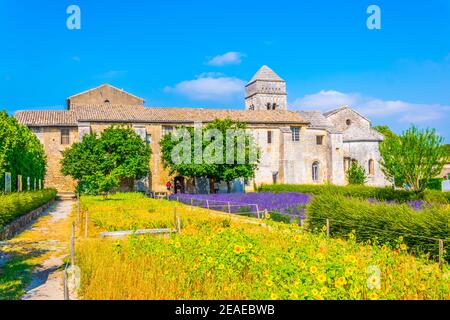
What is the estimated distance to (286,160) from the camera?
1704 inches

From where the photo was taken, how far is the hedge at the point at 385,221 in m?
10.3

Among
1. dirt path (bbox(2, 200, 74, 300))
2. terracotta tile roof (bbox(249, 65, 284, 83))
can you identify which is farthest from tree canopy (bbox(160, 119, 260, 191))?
terracotta tile roof (bbox(249, 65, 284, 83))

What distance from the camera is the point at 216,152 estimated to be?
34.6 metres

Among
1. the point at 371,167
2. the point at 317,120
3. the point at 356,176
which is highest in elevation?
the point at 317,120

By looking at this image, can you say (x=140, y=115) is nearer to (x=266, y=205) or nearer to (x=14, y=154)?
(x=14, y=154)

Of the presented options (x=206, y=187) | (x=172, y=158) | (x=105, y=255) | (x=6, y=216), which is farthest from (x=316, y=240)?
(x=206, y=187)

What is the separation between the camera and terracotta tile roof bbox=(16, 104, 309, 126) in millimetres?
39978

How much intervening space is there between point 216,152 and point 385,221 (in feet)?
76.9

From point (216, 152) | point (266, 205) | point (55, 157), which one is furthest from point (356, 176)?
point (55, 157)

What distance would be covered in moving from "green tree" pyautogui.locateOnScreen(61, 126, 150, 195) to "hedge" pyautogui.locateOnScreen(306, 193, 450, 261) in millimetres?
22603

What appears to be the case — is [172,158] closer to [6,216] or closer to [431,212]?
[6,216]

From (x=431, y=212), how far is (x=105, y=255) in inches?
307

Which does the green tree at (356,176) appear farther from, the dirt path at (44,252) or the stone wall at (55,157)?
the dirt path at (44,252)

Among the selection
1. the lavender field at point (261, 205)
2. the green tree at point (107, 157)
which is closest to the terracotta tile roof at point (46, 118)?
the green tree at point (107, 157)
